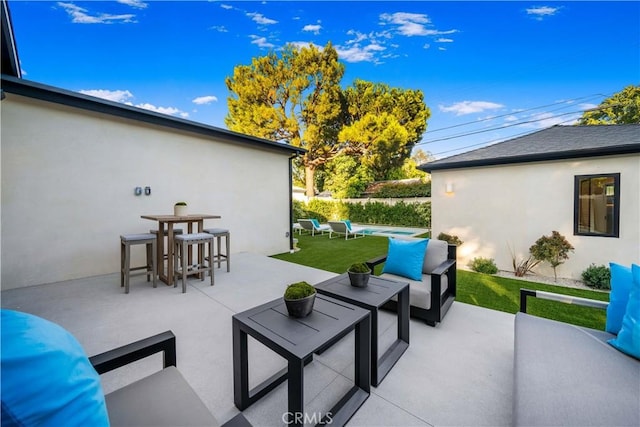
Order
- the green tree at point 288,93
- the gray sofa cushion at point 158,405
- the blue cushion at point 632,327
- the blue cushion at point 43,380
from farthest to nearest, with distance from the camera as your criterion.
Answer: the green tree at point 288,93 → the blue cushion at point 632,327 → the gray sofa cushion at point 158,405 → the blue cushion at point 43,380

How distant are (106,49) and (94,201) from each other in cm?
472

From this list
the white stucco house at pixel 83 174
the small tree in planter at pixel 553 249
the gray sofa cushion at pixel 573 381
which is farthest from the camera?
the small tree in planter at pixel 553 249

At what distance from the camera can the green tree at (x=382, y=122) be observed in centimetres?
1461

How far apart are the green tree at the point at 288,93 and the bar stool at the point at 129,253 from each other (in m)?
12.2

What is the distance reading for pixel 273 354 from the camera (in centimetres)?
240

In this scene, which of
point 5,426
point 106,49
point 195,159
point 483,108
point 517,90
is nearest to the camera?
point 5,426

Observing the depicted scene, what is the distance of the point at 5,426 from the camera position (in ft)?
1.92

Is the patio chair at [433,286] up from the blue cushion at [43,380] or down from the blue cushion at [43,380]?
down

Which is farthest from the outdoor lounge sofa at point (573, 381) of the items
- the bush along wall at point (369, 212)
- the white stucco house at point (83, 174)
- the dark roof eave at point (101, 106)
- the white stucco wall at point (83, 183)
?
the bush along wall at point (369, 212)

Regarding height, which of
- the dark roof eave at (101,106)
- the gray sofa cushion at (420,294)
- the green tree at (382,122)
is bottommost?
the gray sofa cushion at (420,294)

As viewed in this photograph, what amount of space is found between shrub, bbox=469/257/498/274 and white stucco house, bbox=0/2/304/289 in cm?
631

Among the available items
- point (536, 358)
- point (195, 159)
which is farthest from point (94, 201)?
point (536, 358)

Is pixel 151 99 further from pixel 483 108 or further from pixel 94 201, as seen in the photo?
pixel 483 108

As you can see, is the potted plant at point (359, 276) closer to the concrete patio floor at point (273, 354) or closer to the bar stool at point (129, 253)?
the concrete patio floor at point (273, 354)
